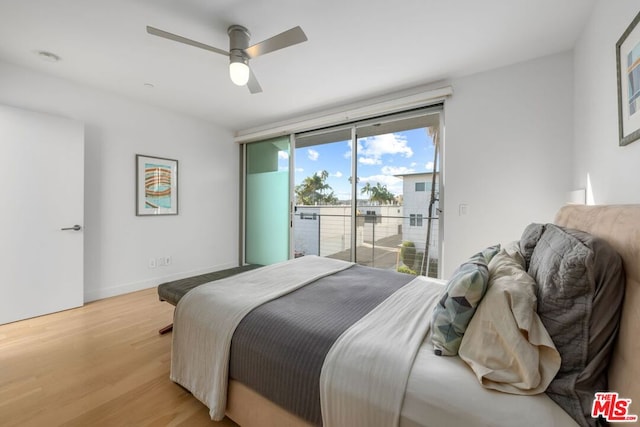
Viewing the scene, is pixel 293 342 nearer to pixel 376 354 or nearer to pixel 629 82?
pixel 376 354

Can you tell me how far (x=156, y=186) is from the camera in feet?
11.8

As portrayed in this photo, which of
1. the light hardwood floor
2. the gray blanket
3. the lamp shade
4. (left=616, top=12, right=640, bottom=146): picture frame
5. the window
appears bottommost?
the light hardwood floor

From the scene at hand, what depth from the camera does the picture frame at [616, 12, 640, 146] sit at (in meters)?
1.19

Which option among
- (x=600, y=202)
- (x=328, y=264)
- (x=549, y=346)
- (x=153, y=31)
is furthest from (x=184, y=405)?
(x=600, y=202)

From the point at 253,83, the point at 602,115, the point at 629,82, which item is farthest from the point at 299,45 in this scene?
the point at 602,115

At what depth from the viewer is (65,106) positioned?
112 inches

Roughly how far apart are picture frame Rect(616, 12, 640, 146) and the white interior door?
438cm

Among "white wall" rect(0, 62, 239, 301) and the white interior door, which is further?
"white wall" rect(0, 62, 239, 301)

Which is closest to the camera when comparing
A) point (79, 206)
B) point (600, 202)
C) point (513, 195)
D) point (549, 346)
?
point (549, 346)

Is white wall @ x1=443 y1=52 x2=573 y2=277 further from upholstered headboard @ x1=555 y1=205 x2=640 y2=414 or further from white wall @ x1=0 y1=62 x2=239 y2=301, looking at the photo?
white wall @ x1=0 y1=62 x2=239 y2=301

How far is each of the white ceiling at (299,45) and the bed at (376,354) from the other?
1510 millimetres

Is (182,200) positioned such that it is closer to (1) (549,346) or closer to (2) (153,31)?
(2) (153,31)

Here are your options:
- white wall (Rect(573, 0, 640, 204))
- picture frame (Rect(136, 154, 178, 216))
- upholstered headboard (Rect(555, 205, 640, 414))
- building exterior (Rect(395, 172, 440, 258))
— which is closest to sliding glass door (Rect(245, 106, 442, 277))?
building exterior (Rect(395, 172, 440, 258))

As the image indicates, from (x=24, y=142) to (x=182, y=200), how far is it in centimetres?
169
